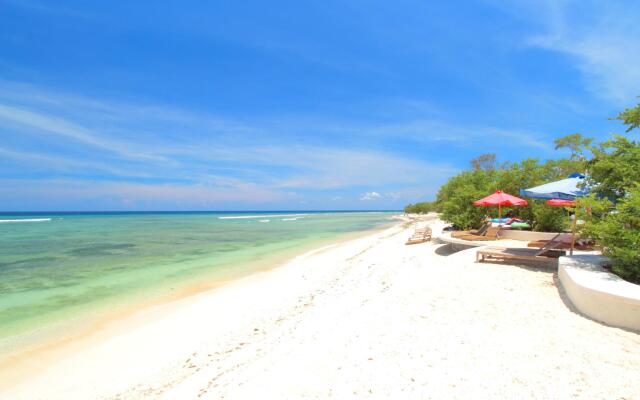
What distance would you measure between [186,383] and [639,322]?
6.37m

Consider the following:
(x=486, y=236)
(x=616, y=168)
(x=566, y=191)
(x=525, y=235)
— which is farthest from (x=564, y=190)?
(x=525, y=235)

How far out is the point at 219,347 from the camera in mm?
5738

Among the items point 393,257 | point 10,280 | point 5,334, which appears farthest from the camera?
point 393,257

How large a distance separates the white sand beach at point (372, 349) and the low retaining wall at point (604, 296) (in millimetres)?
A: 170

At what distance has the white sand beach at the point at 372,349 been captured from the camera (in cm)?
346

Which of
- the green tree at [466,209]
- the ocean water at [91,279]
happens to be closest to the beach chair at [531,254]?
the green tree at [466,209]

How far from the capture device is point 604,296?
4.72 m

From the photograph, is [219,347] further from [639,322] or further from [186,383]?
[639,322]

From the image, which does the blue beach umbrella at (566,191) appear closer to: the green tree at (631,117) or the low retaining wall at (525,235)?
the green tree at (631,117)

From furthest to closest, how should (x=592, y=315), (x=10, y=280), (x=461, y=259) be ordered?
(x=10, y=280), (x=461, y=259), (x=592, y=315)

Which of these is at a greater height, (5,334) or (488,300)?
(488,300)

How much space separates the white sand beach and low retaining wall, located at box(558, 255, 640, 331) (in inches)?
6.7

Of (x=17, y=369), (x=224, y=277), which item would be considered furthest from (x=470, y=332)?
(x=224, y=277)

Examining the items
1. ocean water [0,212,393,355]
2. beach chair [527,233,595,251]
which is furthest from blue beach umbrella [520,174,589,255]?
ocean water [0,212,393,355]
